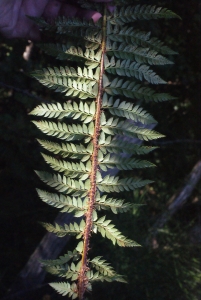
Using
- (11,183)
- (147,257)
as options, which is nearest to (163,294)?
(147,257)

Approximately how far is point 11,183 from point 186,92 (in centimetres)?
178

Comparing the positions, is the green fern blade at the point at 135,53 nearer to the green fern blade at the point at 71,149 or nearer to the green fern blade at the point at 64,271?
the green fern blade at the point at 71,149

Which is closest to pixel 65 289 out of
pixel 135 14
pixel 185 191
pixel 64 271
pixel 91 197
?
pixel 64 271

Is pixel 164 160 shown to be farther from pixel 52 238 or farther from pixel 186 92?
pixel 52 238

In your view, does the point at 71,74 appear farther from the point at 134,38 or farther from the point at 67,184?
the point at 67,184

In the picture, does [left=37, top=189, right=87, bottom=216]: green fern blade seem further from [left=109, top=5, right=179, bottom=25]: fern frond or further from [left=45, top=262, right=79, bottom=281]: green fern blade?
[left=109, top=5, right=179, bottom=25]: fern frond

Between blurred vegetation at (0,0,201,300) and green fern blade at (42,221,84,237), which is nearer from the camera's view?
green fern blade at (42,221,84,237)

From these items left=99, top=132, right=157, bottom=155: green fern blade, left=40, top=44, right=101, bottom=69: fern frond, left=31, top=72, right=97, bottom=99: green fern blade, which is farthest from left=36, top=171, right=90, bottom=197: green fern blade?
left=40, top=44, right=101, bottom=69: fern frond

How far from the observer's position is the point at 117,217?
114 inches

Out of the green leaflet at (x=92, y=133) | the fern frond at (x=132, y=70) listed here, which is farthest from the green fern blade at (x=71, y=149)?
the fern frond at (x=132, y=70)

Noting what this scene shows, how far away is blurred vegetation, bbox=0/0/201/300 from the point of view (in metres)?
2.38

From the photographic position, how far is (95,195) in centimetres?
112

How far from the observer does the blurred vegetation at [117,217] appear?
7.80 ft

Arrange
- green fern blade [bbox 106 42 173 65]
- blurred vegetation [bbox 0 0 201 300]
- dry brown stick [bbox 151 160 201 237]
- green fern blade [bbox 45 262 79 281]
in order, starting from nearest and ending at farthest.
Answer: green fern blade [bbox 45 262 79 281] < green fern blade [bbox 106 42 173 65] < blurred vegetation [bbox 0 0 201 300] < dry brown stick [bbox 151 160 201 237]
